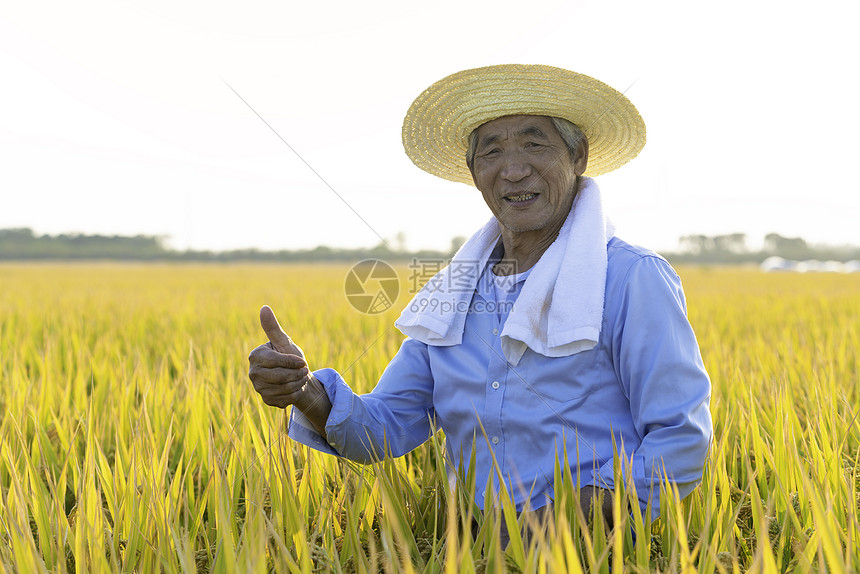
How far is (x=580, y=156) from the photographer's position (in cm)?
164

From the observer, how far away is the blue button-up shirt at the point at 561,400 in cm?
118

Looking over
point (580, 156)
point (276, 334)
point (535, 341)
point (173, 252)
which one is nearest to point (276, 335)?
point (276, 334)

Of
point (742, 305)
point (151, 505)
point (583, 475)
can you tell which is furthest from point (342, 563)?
point (742, 305)

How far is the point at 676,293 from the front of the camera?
127 cm

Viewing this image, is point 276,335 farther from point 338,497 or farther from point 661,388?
point 661,388

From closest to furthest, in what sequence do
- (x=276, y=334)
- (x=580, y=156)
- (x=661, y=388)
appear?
(x=661, y=388) → (x=276, y=334) → (x=580, y=156)

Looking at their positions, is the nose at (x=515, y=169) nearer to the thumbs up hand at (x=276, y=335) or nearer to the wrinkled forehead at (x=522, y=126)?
the wrinkled forehead at (x=522, y=126)

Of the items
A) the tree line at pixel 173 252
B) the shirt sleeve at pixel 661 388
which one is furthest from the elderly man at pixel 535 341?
the tree line at pixel 173 252

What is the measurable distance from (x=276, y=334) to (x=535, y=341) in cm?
56

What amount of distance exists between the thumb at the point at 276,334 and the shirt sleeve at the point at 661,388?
70 centimetres

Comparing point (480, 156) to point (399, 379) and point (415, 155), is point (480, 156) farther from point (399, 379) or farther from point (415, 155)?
point (399, 379)

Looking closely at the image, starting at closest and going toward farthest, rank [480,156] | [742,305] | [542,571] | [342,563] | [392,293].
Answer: [542,571], [342,563], [480,156], [742,305], [392,293]

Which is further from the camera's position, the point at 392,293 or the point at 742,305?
the point at 392,293

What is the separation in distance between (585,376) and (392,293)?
22.5 feet
